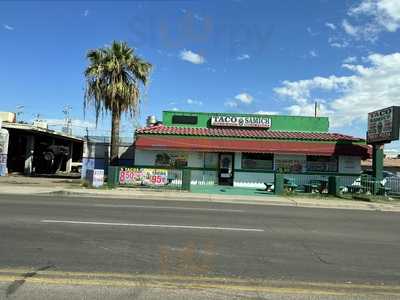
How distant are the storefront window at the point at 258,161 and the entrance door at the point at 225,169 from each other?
0.85 m

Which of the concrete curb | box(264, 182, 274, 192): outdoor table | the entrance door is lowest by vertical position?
the concrete curb

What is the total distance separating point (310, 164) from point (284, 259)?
892 inches

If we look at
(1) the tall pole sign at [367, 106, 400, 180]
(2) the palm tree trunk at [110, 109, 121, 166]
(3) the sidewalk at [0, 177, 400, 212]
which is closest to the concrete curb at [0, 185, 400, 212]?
(3) the sidewalk at [0, 177, 400, 212]

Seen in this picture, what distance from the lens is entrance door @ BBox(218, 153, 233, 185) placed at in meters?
29.6

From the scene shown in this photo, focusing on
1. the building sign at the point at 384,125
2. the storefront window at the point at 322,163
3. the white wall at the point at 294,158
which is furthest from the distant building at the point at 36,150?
the building sign at the point at 384,125

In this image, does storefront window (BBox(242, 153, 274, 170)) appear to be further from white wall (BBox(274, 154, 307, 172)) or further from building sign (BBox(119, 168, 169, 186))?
building sign (BBox(119, 168, 169, 186))

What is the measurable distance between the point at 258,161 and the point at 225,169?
213 cm

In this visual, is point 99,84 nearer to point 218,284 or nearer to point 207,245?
point 207,245

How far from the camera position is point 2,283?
5.82 metres

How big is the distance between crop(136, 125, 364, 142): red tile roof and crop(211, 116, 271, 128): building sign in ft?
1.24

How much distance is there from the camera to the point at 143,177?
25.1m

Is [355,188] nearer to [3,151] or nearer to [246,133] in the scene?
[246,133]

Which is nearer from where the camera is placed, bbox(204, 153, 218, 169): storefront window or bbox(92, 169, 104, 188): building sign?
bbox(92, 169, 104, 188): building sign

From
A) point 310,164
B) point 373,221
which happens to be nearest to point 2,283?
point 373,221
